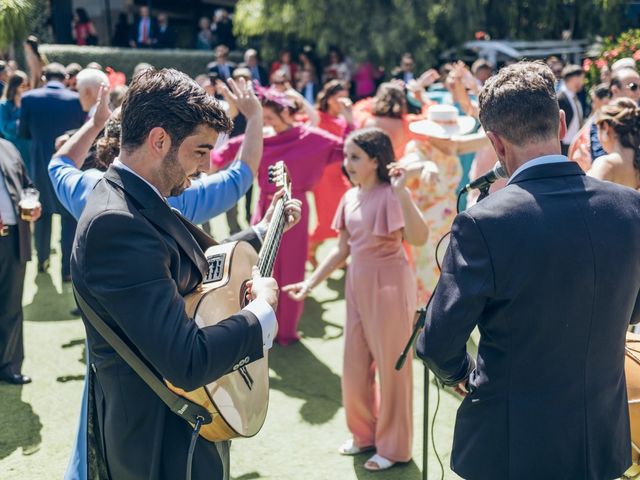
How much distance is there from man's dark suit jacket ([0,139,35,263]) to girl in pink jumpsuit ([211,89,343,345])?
1.44 m

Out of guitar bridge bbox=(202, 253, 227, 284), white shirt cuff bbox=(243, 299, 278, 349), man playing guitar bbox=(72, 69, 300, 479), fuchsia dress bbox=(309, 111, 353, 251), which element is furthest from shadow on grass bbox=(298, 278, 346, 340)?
white shirt cuff bbox=(243, 299, 278, 349)

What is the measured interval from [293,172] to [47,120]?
2.79 metres

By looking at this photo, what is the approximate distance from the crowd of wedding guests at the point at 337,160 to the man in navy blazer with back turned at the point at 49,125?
11 mm

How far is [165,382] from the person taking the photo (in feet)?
7.24

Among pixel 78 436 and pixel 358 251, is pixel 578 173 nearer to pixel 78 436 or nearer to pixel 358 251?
pixel 78 436

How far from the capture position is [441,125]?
5883 mm

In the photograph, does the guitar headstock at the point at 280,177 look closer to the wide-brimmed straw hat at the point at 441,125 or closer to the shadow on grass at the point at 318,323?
the wide-brimmed straw hat at the point at 441,125

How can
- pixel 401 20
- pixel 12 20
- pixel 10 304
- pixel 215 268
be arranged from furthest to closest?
pixel 401 20, pixel 12 20, pixel 10 304, pixel 215 268

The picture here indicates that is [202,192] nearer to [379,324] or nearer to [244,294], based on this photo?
[244,294]

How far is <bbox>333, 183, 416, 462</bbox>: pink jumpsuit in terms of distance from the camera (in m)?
4.40

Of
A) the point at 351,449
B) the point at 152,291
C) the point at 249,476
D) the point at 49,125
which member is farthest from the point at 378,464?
the point at 49,125

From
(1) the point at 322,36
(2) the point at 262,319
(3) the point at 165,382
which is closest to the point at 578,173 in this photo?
(2) the point at 262,319

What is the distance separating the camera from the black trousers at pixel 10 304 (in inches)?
212

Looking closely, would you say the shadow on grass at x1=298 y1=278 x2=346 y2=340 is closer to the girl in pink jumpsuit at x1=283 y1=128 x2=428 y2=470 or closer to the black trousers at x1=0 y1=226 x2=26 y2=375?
the girl in pink jumpsuit at x1=283 y1=128 x2=428 y2=470
